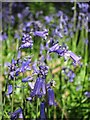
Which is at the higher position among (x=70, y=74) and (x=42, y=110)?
(x=42, y=110)

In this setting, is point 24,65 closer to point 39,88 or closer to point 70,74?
point 39,88

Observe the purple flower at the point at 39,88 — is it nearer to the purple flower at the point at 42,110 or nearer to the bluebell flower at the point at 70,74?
the purple flower at the point at 42,110

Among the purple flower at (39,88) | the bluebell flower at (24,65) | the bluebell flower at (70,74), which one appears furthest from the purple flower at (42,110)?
the bluebell flower at (70,74)

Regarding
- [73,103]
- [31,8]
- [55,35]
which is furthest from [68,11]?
[73,103]

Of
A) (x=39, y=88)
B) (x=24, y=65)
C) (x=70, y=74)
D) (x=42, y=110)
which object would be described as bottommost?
(x=70, y=74)

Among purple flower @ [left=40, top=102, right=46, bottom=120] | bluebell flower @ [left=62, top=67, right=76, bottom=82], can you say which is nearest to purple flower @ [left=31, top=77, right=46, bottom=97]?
purple flower @ [left=40, top=102, right=46, bottom=120]

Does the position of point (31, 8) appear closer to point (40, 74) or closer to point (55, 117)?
point (55, 117)

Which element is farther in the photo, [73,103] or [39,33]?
[73,103]

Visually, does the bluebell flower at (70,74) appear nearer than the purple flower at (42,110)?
No

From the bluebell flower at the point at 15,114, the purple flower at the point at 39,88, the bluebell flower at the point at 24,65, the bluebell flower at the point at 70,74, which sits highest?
the bluebell flower at the point at 24,65

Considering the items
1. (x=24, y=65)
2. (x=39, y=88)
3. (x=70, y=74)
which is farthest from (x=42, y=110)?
(x=70, y=74)

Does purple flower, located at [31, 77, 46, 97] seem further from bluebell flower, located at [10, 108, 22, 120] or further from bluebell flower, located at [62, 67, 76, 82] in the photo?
bluebell flower, located at [62, 67, 76, 82]
